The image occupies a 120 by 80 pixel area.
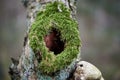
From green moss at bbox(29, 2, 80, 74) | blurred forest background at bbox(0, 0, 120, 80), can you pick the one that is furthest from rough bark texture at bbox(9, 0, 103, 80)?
blurred forest background at bbox(0, 0, 120, 80)

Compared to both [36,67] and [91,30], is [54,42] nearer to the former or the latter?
[36,67]

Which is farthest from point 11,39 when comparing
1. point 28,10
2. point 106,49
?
point 28,10

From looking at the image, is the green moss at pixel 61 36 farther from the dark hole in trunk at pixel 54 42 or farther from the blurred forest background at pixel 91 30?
the blurred forest background at pixel 91 30

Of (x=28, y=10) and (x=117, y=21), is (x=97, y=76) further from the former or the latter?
(x=117, y=21)

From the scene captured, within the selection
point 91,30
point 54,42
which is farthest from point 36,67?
Answer: point 91,30

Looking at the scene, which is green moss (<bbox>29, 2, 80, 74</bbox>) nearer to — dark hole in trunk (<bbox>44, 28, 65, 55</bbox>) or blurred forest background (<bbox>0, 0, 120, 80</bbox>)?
dark hole in trunk (<bbox>44, 28, 65, 55</bbox>)

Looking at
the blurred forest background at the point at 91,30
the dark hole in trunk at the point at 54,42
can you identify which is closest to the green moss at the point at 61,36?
the dark hole in trunk at the point at 54,42

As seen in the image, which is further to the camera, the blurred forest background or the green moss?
the blurred forest background
